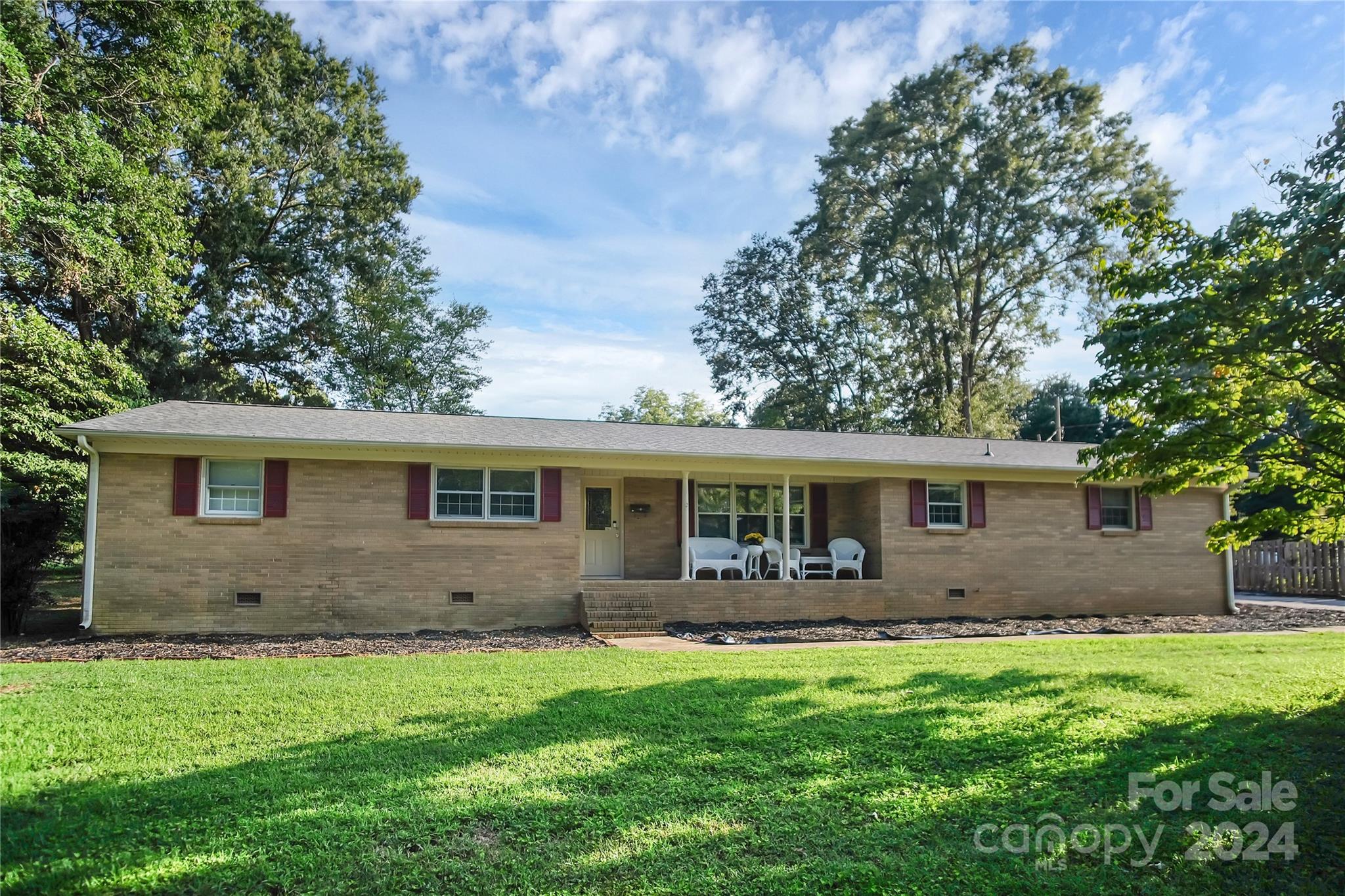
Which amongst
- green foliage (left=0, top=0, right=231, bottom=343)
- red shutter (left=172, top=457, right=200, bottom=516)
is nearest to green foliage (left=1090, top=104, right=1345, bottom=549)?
red shutter (left=172, top=457, right=200, bottom=516)

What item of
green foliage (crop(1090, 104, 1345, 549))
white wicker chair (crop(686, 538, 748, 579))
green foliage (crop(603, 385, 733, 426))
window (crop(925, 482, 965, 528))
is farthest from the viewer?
green foliage (crop(603, 385, 733, 426))

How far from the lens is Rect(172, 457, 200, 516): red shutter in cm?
1190

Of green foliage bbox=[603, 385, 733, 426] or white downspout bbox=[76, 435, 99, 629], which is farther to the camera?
green foliage bbox=[603, 385, 733, 426]

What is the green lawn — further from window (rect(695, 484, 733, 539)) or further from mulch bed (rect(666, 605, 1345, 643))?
window (rect(695, 484, 733, 539))

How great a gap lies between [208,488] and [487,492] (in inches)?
171

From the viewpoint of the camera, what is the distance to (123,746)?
17.2ft

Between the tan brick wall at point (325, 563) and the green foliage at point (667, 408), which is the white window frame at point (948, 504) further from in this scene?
the green foliage at point (667, 408)

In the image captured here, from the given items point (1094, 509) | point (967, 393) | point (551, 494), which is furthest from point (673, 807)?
point (967, 393)

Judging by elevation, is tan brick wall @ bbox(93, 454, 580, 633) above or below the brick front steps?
above

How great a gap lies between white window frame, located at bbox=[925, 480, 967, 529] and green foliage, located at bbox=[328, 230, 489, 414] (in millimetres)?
18371

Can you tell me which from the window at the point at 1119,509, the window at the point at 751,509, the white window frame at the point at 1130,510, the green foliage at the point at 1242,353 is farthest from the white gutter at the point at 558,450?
the green foliage at the point at 1242,353

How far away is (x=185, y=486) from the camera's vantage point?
470 inches

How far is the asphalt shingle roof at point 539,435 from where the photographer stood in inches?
475

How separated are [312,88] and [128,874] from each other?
2703cm
